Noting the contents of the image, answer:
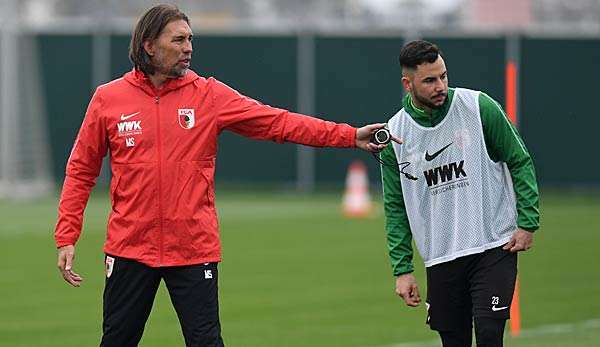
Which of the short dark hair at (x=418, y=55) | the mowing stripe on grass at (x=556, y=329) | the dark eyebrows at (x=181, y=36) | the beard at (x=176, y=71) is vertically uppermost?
the dark eyebrows at (x=181, y=36)

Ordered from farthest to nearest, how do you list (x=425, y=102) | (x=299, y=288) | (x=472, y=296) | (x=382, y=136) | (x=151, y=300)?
(x=299, y=288) < (x=472, y=296) < (x=425, y=102) < (x=151, y=300) < (x=382, y=136)

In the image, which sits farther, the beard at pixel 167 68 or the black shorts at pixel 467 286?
the black shorts at pixel 467 286

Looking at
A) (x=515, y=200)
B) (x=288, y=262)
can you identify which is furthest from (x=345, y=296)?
(x=515, y=200)

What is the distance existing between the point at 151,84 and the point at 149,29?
283mm

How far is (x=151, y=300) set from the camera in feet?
26.9

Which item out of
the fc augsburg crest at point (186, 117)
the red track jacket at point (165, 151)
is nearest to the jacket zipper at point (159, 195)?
the red track jacket at point (165, 151)

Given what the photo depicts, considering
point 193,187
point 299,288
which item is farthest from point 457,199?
point 299,288

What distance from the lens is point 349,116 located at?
34.7 m

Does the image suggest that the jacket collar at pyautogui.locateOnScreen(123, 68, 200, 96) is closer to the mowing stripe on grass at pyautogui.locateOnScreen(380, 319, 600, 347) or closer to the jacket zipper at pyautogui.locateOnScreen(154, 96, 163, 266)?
the jacket zipper at pyautogui.locateOnScreen(154, 96, 163, 266)

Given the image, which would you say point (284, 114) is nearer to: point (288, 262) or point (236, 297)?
point (236, 297)

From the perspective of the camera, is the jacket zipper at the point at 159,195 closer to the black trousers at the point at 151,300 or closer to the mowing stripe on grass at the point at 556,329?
the black trousers at the point at 151,300

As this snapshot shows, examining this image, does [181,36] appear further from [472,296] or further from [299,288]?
[299,288]

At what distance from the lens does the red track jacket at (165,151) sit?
26.2 ft

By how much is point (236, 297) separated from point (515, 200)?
24.4ft
